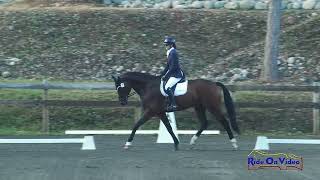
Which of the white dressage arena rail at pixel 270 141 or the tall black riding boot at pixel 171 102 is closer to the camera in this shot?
the white dressage arena rail at pixel 270 141

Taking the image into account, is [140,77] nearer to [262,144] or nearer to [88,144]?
[88,144]

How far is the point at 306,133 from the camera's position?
18250 mm

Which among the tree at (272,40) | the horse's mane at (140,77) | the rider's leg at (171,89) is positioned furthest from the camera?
the tree at (272,40)

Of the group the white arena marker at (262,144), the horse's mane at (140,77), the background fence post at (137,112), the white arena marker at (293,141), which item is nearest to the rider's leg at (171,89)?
the horse's mane at (140,77)

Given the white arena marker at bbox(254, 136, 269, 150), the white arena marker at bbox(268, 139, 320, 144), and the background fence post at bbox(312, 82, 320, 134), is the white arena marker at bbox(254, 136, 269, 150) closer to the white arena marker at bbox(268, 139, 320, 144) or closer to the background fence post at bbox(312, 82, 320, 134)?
the white arena marker at bbox(268, 139, 320, 144)

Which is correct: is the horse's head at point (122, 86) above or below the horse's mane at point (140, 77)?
below

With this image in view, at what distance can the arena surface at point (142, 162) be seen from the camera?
11391 mm

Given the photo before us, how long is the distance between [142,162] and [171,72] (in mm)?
2901

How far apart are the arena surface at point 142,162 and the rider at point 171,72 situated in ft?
3.76

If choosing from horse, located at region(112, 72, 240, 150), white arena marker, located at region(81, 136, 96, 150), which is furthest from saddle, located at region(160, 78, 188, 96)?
white arena marker, located at region(81, 136, 96, 150)

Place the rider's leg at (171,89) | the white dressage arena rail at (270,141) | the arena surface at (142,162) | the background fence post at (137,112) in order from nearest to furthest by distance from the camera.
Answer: the arena surface at (142,162), the white dressage arena rail at (270,141), the rider's leg at (171,89), the background fence post at (137,112)

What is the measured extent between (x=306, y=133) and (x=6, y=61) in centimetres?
1208

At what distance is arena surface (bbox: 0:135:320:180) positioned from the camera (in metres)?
11.4

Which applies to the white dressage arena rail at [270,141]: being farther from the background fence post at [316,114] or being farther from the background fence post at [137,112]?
the background fence post at [137,112]
